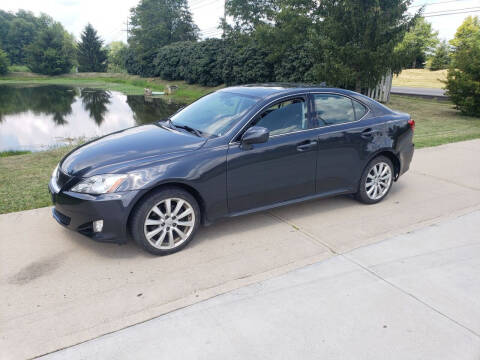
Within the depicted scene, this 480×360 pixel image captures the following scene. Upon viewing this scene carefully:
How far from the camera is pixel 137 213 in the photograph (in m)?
3.70

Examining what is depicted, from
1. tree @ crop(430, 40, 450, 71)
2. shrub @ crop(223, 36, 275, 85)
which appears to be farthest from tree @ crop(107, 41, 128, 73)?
tree @ crop(430, 40, 450, 71)

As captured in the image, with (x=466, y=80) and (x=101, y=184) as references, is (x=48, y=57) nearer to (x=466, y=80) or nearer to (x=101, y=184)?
(x=466, y=80)

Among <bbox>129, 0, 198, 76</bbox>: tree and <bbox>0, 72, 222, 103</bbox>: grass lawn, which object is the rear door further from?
<bbox>129, 0, 198, 76</bbox>: tree

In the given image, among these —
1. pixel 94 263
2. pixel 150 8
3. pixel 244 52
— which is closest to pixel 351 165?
pixel 94 263

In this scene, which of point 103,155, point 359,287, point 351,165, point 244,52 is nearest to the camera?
point 359,287

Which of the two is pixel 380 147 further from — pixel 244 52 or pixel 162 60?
pixel 162 60

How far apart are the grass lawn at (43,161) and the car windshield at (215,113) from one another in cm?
221

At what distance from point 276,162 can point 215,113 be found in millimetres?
964

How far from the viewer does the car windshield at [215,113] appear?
4359 millimetres

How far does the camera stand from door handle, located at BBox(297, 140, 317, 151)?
450 centimetres

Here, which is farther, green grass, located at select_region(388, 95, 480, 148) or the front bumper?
green grass, located at select_region(388, 95, 480, 148)

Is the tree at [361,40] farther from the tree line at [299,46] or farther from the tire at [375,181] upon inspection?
the tire at [375,181]

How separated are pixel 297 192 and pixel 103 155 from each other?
85.8 inches

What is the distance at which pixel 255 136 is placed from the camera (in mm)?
4062
